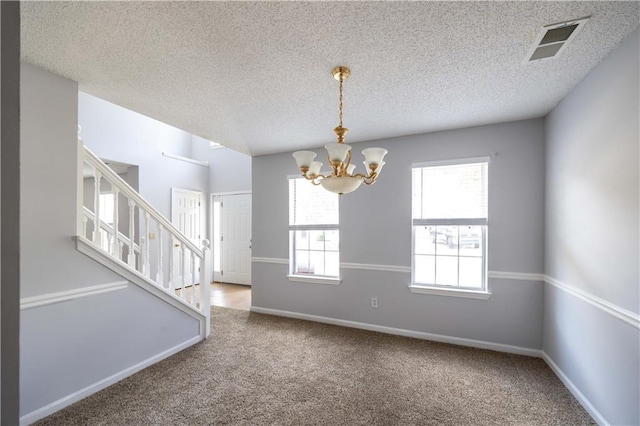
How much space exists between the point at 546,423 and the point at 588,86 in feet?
7.89

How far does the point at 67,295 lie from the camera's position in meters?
2.11

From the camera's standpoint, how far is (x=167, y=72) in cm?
204

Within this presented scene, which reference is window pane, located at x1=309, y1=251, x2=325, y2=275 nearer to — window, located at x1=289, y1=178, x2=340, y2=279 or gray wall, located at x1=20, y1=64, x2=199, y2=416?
window, located at x1=289, y1=178, x2=340, y2=279

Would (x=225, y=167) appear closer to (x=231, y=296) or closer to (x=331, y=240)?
→ (x=231, y=296)

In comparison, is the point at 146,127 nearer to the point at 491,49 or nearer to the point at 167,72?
the point at 167,72

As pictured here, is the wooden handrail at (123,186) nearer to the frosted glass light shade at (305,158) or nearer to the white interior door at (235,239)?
the frosted glass light shade at (305,158)

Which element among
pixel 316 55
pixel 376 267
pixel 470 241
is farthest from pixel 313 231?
pixel 316 55

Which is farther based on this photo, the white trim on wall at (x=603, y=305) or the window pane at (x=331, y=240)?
the window pane at (x=331, y=240)

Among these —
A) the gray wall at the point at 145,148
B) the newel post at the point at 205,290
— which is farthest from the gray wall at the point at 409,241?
the gray wall at the point at 145,148

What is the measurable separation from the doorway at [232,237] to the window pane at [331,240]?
2684 mm

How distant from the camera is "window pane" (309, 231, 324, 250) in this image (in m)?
4.02

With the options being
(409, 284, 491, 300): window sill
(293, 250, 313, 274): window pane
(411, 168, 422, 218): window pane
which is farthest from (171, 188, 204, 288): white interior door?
(411, 168, 422, 218): window pane

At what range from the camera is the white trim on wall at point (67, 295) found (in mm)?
1921

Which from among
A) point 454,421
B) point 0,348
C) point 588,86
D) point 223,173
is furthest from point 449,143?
point 223,173
